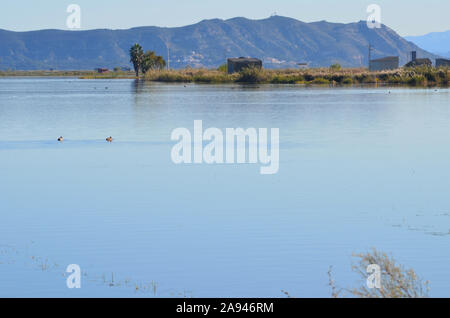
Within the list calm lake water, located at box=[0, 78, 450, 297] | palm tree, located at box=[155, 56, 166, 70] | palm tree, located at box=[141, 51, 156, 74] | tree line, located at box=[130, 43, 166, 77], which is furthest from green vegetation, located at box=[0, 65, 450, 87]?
calm lake water, located at box=[0, 78, 450, 297]

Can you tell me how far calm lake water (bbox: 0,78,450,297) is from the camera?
11922mm

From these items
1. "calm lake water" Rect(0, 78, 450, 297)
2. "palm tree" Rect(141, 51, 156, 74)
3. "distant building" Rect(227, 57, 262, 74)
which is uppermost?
"palm tree" Rect(141, 51, 156, 74)

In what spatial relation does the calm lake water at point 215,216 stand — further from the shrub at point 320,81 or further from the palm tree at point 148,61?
the palm tree at point 148,61

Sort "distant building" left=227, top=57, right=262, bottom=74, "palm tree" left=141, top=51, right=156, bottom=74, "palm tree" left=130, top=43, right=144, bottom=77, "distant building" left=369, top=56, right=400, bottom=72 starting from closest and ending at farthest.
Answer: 1. "distant building" left=227, top=57, right=262, bottom=74
2. "distant building" left=369, top=56, right=400, bottom=72
3. "palm tree" left=130, top=43, right=144, bottom=77
4. "palm tree" left=141, top=51, right=156, bottom=74

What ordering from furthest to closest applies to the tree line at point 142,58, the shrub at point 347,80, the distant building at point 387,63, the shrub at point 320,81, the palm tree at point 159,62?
the palm tree at point 159,62 → the tree line at point 142,58 → the distant building at point 387,63 → the shrub at point 320,81 → the shrub at point 347,80

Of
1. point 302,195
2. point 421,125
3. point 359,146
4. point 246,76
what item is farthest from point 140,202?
point 246,76

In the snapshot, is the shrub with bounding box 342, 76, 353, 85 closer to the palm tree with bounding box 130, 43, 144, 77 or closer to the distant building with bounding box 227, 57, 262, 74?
the distant building with bounding box 227, 57, 262, 74

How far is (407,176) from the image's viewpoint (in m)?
22.8

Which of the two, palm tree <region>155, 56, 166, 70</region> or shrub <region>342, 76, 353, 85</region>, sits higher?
palm tree <region>155, 56, 166, 70</region>

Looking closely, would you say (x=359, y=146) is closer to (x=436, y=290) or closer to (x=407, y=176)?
(x=407, y=176)

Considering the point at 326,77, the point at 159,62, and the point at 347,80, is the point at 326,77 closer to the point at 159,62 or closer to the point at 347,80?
the point at 347,80

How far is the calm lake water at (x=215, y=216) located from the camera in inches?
469

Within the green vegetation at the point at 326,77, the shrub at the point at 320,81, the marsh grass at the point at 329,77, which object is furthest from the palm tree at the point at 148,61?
the shrub at the point at 320,81

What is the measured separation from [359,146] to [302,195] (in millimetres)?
12544
